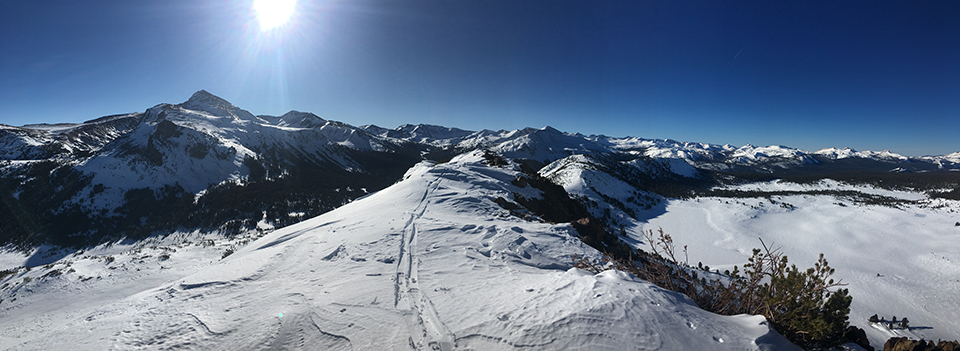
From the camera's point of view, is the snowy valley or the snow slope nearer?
the snow slope

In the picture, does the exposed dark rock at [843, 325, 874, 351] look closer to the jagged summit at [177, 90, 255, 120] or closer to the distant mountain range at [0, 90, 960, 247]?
the distant mountain range at [0, 90, 960, 247]

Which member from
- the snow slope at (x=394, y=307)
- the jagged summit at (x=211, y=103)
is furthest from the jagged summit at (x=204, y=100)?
the snow slope at (x=394, y=307)

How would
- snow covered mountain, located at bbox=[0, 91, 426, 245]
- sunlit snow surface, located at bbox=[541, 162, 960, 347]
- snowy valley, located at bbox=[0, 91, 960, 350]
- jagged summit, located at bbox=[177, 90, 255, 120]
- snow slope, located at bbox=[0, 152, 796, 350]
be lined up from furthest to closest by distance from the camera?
jagged summit, located at bbox=[177, 90, 255, 120] < snow covered mountain, located at bbox=[0, 91, 426, 245] < sunlit snow surface, located at bbox=[541, 162, 960, 347] < snowy valley, located at bbox=[0, 91, 960, 350] < snow slope, located at bbox=[0, 152, 796, 350]

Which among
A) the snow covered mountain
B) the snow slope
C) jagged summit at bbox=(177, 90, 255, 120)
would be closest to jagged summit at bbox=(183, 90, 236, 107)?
jagged summit at bbox=(177, 90, 255, 120)

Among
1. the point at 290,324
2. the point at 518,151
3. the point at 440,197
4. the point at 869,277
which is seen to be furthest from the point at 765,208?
the point at 518,151

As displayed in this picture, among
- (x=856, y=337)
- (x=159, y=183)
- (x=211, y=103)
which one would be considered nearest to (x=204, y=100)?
(x=211, y=103)

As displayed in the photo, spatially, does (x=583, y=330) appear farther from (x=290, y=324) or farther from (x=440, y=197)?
(x=440, y=197)

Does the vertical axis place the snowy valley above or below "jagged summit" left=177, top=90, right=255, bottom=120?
below
